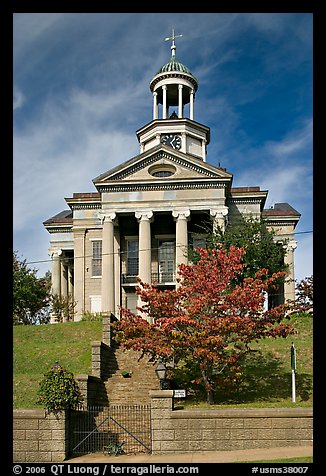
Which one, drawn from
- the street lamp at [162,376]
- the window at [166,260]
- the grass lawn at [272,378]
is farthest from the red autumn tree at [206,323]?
the window at [166,260]

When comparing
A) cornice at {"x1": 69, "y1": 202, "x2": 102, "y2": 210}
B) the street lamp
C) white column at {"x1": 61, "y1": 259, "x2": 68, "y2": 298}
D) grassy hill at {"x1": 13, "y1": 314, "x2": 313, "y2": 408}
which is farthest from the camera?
white column at {"x1": 61, "y1": 259, "x2": 68, "y2": 298}

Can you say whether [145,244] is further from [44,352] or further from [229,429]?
[229,429]

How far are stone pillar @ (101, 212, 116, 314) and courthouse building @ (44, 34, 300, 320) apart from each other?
7cm

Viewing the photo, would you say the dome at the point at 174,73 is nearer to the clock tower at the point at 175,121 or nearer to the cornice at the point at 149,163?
the clock tower at the point at 175,121

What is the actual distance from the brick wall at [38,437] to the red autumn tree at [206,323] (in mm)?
4723

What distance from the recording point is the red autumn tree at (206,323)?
69.3 ft

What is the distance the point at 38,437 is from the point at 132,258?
2870 centimetres

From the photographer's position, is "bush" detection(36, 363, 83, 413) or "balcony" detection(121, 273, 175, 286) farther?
"balcony" detection(121, 273, 175, 286)

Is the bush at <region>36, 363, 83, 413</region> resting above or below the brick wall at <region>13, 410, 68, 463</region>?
above

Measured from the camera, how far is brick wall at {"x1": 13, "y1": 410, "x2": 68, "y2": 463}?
17953 millimetres

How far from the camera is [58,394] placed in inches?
714

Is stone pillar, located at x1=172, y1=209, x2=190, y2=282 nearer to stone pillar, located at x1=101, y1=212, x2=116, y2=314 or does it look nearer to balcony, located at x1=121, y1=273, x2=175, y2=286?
balcony, located at x1=121, y1=273, x2=175, y2=286

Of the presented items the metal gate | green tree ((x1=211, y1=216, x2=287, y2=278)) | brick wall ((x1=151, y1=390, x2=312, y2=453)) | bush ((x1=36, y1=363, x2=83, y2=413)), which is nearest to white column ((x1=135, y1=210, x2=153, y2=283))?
green tree ((x1=211, y1=216, x2=287, y2=278))

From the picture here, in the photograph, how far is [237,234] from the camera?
4059 centimetres
